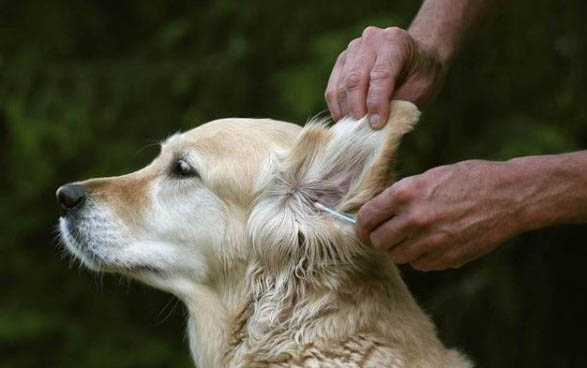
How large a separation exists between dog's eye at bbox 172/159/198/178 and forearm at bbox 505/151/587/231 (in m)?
1.40

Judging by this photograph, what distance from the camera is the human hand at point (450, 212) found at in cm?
303

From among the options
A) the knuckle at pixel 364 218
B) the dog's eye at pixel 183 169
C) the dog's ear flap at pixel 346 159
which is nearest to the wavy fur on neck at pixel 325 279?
the dog's ear flap at pixel 346 159

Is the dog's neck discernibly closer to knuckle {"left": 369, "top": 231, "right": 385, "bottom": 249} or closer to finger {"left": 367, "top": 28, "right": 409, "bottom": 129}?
knuckle {"left": 369, "top": 231, "right": 385, "bottom": 249}

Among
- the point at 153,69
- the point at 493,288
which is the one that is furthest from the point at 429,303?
the point at 153,69

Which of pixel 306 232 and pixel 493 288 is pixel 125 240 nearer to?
pixel 306 232

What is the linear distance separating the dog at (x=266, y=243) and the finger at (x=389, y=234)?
0.20 metres

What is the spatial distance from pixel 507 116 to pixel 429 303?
1499 mm

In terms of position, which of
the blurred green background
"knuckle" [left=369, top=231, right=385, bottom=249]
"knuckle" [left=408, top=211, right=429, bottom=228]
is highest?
"knuckle" [left=408, top=211, right=429, bottom=228]

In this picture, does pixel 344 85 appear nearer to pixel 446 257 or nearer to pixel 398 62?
pixel 398 62

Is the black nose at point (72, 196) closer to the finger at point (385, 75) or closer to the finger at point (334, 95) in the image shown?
the finger at point (334, 95)

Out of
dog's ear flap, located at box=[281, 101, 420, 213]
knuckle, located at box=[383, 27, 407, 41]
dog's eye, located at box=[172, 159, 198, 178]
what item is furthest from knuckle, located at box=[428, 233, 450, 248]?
dog's eye, located at box=[172, 159, 198, 178]

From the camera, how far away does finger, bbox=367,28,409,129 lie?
11.1 ft

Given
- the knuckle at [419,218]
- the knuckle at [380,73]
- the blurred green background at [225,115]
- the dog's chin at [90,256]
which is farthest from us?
the blurred green background at [225,115]

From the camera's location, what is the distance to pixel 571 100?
249 inches
